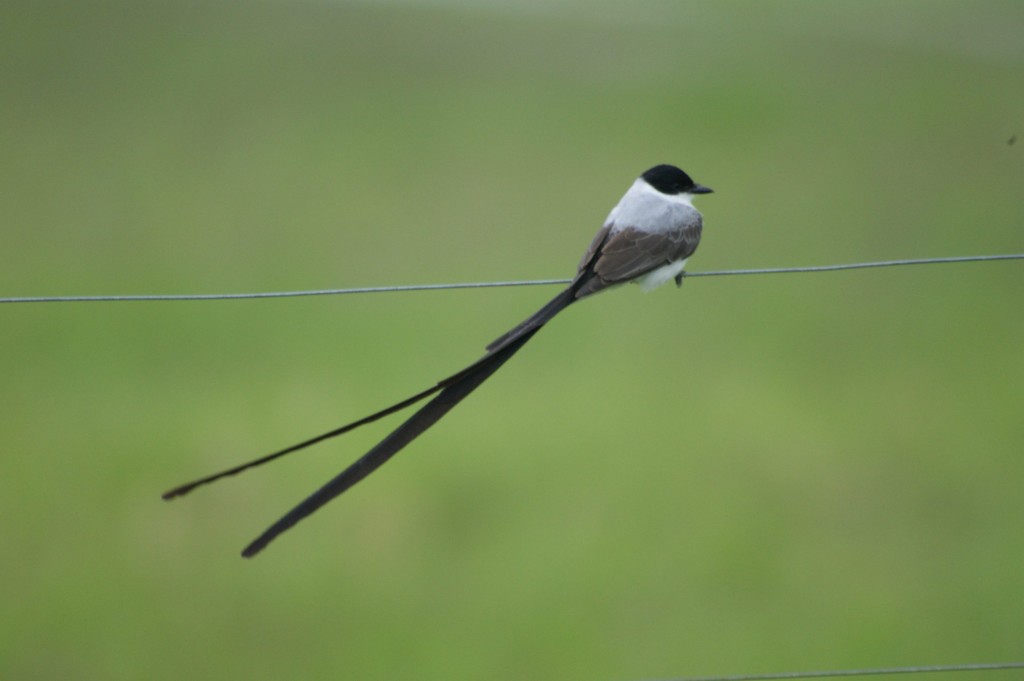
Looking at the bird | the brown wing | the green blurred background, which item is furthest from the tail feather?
the green blurred background

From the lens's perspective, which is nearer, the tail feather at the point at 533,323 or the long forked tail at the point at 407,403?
the long forked tail at the point at 407,403

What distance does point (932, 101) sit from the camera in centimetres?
1401

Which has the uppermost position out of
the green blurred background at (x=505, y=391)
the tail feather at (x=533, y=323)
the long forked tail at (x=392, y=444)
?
the tail feather at (x=533, y=323)

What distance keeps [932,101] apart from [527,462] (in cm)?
822

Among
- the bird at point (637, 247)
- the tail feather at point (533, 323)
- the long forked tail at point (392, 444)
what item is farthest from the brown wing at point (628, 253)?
the long forked tail at point (392, 444)

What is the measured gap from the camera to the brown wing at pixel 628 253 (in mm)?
3961

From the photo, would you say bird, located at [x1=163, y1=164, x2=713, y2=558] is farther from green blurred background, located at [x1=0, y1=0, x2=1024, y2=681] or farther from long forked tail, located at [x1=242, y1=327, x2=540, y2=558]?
green blurred background, located at [x1=0, y1=0, x2=1024, y2=681]

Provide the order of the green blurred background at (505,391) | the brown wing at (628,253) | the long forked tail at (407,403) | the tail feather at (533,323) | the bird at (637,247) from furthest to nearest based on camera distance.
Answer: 1. the green blurred background at (505,391)
2. the brown wing at (628,253)
3. the bird at (637,247)
4. the tail feather at (533,323)
5. the long forked tail at (407,403)

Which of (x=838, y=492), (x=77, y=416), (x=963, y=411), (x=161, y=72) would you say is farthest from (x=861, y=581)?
(x=161, y=72)

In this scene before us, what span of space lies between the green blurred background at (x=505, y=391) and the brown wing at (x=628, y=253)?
2.53m

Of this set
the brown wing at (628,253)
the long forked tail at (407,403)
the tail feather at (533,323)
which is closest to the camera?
the long forked tail at (407,403)

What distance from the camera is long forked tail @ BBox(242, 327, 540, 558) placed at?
2.80 metres

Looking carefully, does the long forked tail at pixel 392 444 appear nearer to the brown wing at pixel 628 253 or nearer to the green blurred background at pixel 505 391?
the brown wing at pixel 628 253

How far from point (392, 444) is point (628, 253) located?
145cm
